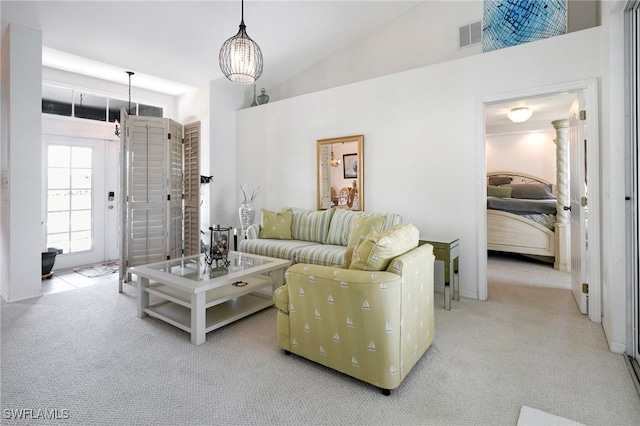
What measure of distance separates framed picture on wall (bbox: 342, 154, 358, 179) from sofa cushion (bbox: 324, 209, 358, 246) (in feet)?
1.71

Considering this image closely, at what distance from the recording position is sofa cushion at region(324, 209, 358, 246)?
13.2ft

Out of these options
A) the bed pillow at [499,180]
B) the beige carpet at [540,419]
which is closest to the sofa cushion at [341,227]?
the beige carpet at [540,419]

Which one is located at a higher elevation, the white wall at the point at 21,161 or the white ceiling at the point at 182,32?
the white ceiling at the point at 182,32

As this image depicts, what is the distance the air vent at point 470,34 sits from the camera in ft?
13.1

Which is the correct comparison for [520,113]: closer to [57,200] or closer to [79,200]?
[79,200]

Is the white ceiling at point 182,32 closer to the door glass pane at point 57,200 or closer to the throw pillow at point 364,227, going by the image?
the door glass pane at point 57,200

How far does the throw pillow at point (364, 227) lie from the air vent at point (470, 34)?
251 centimetres

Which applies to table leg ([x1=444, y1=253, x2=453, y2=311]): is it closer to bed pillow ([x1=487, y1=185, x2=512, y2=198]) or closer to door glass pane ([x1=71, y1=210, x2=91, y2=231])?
bed pillow ([x1=487, y1=185, x2=512, y2=198])

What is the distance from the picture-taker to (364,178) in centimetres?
426

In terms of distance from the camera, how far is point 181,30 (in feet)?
12.9

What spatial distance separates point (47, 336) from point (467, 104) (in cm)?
438

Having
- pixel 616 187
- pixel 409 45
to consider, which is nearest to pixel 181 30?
pixel 409 45

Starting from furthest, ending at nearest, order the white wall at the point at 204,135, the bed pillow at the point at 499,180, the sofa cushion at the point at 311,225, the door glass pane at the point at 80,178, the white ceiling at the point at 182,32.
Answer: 1. the bed pillow at the point at 499,180
2. the white wall at the point at 204,135
3. the door glass pane at the point at 80,178
4. the sofa cushion at the point at 311,225
5. the white ceiling at the point at 182,32

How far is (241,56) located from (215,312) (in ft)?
7.27
